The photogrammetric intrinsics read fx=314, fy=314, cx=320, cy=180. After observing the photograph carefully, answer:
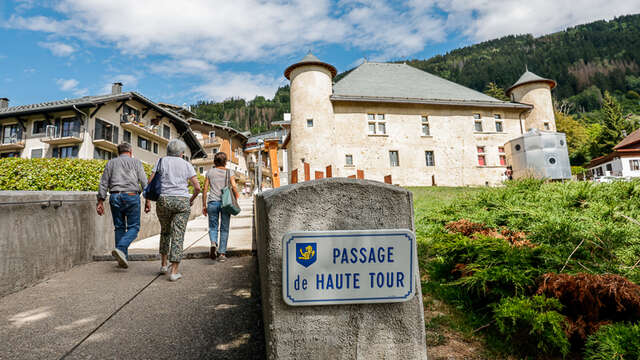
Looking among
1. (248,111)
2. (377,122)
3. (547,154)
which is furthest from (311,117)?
(248,111)

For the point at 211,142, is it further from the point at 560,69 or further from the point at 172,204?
the point at 560,69

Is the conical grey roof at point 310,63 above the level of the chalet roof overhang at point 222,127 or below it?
below

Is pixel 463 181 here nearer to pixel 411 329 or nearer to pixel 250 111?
pixel 411 329

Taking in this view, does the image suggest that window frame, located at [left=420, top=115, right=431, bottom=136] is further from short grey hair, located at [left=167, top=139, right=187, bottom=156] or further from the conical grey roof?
short grey hair, located at [left=167, top=139, right=187, bottom=156]

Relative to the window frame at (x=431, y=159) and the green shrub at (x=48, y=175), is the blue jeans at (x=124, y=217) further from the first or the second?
the window frame at (x=431, y=159)

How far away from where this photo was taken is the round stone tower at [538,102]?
28.6 metres

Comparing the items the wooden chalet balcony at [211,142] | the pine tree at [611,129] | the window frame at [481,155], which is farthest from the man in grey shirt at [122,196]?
the pine tree at [611,129]

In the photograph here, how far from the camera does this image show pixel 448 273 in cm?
339

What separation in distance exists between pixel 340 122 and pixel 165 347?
2524 cm

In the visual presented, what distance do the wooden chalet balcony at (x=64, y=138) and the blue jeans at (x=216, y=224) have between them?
1072 inches

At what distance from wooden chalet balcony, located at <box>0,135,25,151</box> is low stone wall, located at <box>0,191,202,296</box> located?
1228 inches

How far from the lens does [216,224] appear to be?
16.6ft

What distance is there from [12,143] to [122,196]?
109 ft

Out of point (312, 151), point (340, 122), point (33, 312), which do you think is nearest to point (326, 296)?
point (33, 312)
